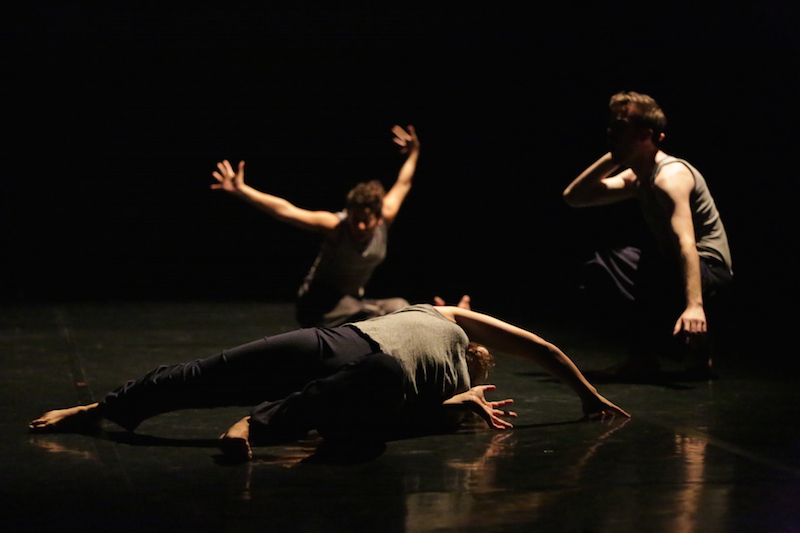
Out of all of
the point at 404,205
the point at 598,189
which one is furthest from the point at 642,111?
the point at 404,205

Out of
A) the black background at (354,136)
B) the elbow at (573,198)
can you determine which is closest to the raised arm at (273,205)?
the elbow at (573,198)

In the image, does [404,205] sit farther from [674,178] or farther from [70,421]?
[70,421]

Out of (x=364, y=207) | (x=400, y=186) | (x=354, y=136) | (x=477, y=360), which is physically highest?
(x=354, y=136)

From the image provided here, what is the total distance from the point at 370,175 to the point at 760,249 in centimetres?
282

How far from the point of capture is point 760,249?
6.20 m

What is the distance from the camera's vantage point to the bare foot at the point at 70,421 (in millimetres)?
2910

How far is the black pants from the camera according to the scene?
8.79ft

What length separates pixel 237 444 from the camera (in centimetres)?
264

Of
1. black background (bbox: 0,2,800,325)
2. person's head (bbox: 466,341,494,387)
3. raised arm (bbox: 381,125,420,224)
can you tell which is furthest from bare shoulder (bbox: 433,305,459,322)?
black background (bbox: 0,2,800,325)

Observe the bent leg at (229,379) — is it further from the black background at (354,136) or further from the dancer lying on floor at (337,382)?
the black background at (354,136)

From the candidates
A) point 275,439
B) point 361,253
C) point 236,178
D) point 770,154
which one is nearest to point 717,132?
point 770,154

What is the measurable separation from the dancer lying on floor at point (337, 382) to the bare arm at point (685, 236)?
2.03 feet

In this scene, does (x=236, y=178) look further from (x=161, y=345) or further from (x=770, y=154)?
(x=770, y=154)

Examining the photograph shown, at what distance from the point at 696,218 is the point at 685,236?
14.3 inches
